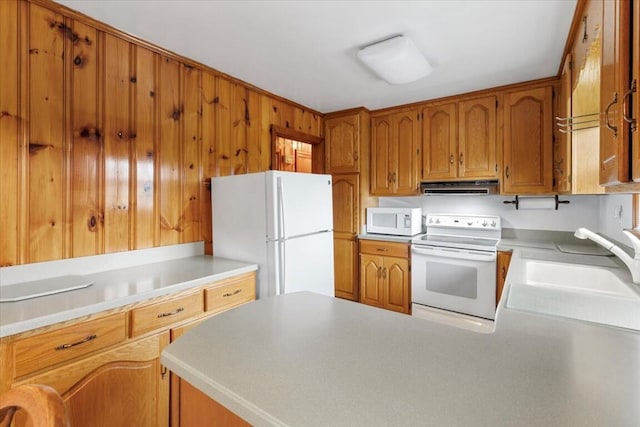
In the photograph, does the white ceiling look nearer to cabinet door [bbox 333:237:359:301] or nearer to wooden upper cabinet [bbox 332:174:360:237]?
wooden upper cabinet [bbox 332:174:360:237]

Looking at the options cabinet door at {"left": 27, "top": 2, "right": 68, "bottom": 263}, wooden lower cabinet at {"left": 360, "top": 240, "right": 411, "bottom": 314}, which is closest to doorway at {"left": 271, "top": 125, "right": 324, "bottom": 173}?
wooden lower cabinet at {"left": 360, "top": 240, "right": 411, "bottom": 314}

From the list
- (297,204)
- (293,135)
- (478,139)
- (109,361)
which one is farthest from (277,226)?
(478,139)

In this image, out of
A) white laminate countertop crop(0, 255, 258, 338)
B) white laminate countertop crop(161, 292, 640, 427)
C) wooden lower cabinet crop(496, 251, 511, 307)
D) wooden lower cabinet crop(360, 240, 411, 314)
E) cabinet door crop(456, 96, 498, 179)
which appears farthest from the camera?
wooden lower cabinet crop(360, 240, 411, 314)

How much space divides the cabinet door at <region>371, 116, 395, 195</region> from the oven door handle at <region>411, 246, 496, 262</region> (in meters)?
0.81

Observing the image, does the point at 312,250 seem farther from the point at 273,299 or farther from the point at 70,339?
the point at 70,339

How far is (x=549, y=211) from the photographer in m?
2.77

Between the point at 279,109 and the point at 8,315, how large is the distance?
2.45 m

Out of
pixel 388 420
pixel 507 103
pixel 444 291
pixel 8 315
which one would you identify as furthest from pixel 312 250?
pixel 507 103

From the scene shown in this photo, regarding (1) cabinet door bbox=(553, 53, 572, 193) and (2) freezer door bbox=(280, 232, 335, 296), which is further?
(2) freezer door bbox=(280, 232, 335, 296)

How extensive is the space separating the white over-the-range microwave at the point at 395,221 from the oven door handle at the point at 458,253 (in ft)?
0.97

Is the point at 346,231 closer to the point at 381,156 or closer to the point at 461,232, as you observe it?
the point at 381,156

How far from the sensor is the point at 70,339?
3.88 ft

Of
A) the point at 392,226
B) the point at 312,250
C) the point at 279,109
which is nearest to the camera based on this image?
the point at 312,250

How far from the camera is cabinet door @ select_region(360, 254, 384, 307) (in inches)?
124
